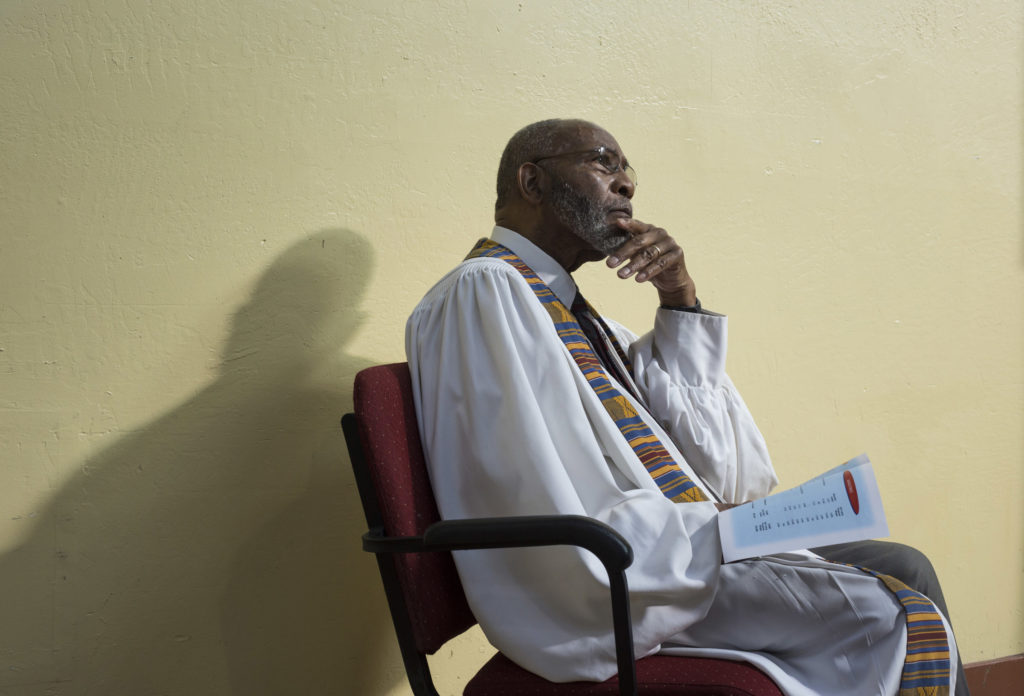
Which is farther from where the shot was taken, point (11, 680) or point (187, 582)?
point (187, 582)

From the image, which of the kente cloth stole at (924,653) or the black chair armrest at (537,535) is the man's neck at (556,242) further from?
A: the kente cloth stole at (924,653)

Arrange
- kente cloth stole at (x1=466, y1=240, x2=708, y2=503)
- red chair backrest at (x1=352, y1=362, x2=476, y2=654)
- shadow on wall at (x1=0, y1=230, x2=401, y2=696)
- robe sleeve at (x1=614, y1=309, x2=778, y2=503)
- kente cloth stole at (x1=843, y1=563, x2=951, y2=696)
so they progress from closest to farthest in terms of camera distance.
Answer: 1. kente cloth stole at (x1=843, y1=563, x2=951, y2=696)
2. red chair backrest at (x1=352, y1=362, x2=476, y2=654)
3. kente cloth stole at (x1=466, y1=240, x2=708, y2=503)
4. shadow on wall at (x1=0, y1=230, x2=401, y2=696)
5. robe sleeve at (x1=614, y1=309, x2=778, y2=503)

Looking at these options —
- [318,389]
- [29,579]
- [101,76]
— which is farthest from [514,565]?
[101,76]

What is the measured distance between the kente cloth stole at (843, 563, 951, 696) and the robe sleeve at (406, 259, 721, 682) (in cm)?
33

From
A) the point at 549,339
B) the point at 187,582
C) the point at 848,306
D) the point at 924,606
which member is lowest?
the point at 924,606

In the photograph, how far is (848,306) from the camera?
2979 mm

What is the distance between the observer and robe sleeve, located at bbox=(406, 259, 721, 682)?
1.57 m

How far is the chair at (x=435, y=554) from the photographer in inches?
55.2

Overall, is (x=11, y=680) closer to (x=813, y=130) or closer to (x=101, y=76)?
(x=101, y=76)

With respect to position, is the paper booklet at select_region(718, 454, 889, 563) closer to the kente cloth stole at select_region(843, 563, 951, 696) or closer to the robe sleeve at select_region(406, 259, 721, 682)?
the robe sleeve at select_region(406, 259, 721, 682)

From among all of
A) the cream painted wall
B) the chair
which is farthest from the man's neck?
the chair

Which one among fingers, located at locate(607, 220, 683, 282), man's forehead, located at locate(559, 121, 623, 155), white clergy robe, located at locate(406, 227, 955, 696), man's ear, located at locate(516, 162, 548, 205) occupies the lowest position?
white clergy robe, located at locate(406, 227, 955, 696)

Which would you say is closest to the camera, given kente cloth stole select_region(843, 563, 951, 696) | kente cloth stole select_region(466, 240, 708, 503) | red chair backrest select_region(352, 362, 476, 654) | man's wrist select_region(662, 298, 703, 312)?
kente cloth stole select_region(843, 563, 951, 696)

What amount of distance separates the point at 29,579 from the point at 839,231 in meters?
2.45
